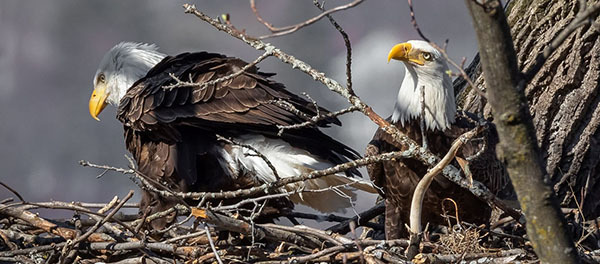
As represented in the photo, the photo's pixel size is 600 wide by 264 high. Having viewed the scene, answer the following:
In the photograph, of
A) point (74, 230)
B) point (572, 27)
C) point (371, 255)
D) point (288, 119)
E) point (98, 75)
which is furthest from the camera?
point (98, 75)

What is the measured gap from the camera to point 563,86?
4055 mm

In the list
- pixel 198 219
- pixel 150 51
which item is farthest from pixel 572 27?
pixel 150 51

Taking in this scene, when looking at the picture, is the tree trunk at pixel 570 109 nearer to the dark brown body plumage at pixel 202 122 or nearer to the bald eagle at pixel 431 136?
the bald eagle at pixel 431 136

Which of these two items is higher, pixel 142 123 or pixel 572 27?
pixel 142 123

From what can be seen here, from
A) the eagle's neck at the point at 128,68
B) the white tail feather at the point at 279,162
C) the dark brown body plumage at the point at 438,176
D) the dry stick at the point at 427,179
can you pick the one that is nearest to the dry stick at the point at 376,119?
the dry stick at the point at 427,179

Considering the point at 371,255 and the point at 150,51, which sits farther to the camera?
the point at 150,51

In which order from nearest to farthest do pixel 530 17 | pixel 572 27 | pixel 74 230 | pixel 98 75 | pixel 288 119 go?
pixel 572 27, pixel 74 230, pixel 288 119, pixel 530 17, pixel 98 75

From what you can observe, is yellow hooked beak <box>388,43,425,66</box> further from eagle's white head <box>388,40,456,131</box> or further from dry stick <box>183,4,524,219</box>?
dry stick <box>183,4,524,219</box>

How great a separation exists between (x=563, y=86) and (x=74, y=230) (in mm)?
2678

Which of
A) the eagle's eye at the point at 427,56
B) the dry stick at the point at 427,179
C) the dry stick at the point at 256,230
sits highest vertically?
the eagle's eye at the point at 427,56

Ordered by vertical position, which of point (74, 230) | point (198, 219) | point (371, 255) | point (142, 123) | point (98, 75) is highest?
point (98, 75)

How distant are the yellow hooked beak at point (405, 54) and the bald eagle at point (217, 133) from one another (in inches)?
20.2

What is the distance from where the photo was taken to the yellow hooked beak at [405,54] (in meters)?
3.68

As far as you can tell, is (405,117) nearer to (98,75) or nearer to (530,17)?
(530,17)
